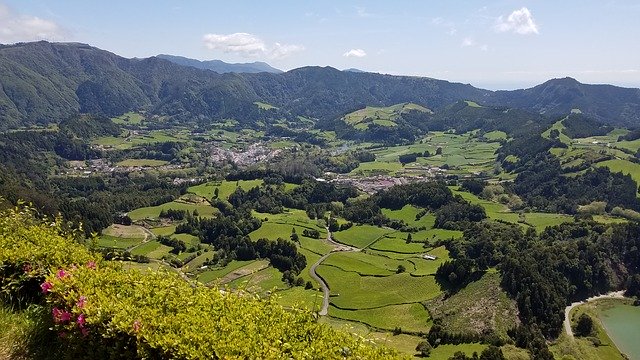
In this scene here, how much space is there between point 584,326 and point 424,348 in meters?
33.3

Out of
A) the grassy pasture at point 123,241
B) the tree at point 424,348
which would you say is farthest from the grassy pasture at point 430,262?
the grassy pasture at point 123,241

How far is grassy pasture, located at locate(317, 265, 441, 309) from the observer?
88.9m

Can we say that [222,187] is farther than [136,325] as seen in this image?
Yes

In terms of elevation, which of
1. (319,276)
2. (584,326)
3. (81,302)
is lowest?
(319,276)

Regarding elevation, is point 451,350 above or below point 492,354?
below

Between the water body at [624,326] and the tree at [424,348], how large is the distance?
115ft

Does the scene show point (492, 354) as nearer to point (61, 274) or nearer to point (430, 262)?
point (430, 262)

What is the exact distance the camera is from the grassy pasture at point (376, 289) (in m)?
88.9

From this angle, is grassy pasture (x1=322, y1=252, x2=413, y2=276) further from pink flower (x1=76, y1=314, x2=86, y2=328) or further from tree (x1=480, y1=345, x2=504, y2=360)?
pink flower (x1=76, y1=314, x2=86, y2=328)

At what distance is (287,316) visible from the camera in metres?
10.6

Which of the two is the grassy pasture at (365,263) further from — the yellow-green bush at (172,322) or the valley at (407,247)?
the yellow-green bush at (172,322)

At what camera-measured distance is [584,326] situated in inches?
3324

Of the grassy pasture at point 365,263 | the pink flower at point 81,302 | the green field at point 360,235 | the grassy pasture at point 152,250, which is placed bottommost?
the green field at point 360,235

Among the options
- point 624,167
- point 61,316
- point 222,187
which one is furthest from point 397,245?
point 61,316
